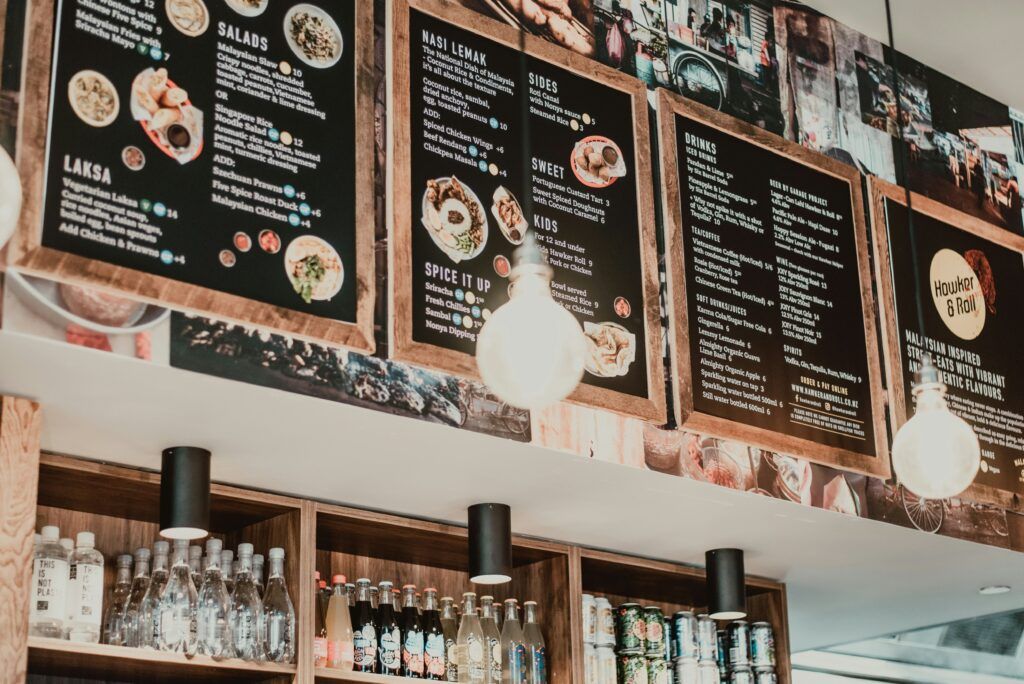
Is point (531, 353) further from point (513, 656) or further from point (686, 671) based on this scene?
point (686, 671)

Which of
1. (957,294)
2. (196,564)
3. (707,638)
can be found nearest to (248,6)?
(196,564)

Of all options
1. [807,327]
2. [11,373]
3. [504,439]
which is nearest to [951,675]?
[807,327]

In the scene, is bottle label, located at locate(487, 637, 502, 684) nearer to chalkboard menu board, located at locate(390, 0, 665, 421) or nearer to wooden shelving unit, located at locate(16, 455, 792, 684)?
wooden shelving unit, located at locate(16, 455, 792, 684)

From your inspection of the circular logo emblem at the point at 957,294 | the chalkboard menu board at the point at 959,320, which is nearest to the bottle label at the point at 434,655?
the chalkboard menu board at the point at 959,320

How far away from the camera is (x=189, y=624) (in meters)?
3.34

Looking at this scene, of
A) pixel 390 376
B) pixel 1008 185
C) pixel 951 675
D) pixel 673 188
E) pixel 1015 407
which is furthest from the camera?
pixel 951 675

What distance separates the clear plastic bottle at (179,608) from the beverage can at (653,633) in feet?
4.86

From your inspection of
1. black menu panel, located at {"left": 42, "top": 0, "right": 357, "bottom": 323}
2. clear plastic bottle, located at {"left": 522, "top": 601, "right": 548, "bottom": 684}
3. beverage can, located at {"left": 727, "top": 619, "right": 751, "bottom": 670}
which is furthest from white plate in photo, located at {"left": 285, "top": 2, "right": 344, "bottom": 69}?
beverage can, located at {"left": 727, "top": 619, "right": 751, "bottom": 670}

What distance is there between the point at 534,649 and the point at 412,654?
412mm

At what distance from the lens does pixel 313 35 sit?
3299mm

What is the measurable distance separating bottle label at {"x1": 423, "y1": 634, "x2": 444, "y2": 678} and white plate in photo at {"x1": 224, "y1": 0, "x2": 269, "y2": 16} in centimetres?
171

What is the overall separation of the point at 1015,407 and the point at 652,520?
4.61 ft

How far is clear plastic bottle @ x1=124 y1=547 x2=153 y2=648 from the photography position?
11.3ft

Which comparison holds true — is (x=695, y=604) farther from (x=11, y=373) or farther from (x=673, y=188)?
(x=11, y=373)
